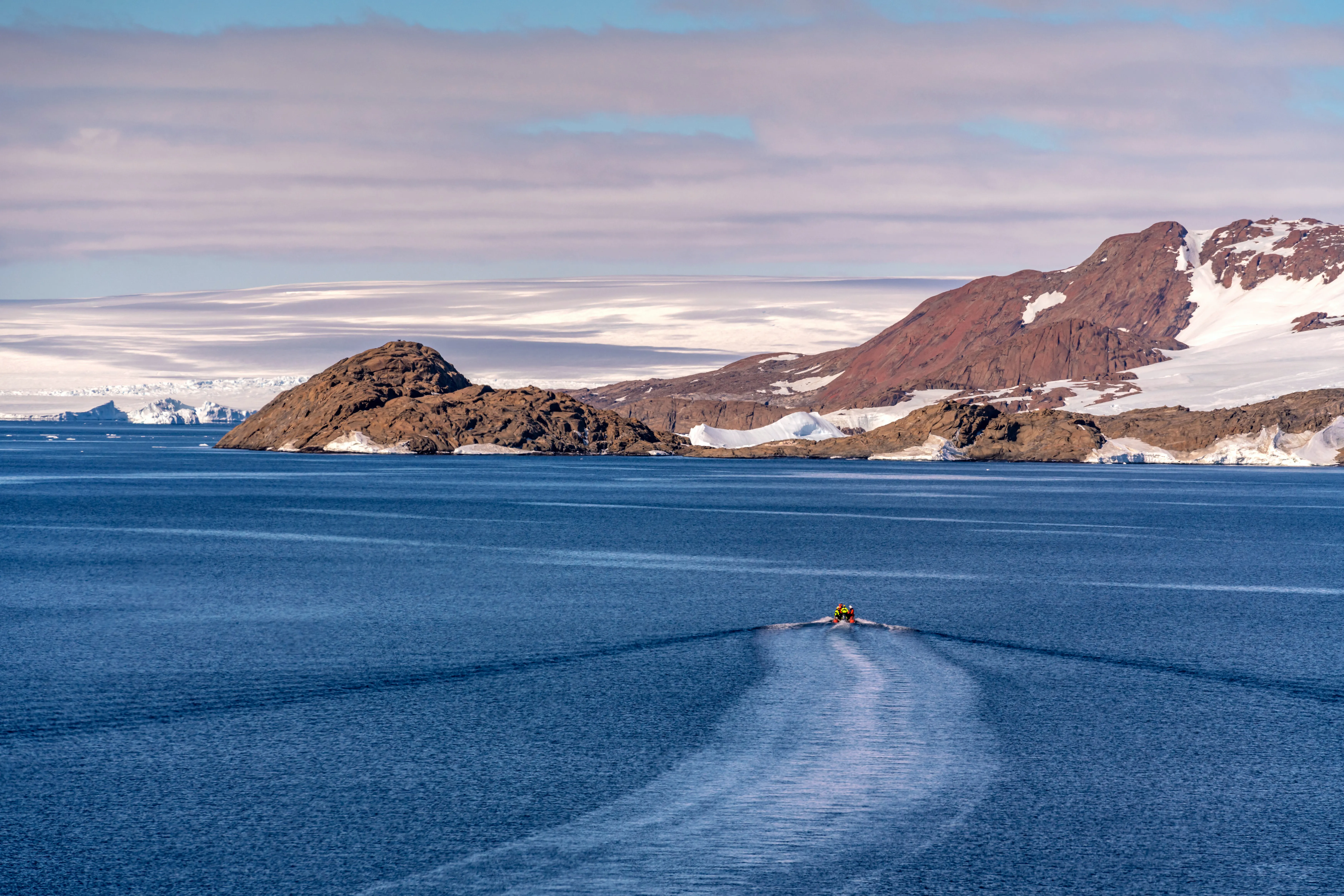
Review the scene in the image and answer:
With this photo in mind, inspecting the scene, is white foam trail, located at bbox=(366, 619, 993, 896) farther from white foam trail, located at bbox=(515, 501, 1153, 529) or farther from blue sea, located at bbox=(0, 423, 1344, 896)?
white foam trail, located at bbox=(515, 501, 1153, 529)

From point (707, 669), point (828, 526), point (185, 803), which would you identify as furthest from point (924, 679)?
point (828, 526)

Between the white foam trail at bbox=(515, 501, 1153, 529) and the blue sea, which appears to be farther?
the white foam trail at bbox=(515, 501, 1153, 529)

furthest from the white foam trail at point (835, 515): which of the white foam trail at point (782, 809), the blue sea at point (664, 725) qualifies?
the white foam trail at point (782, 809)

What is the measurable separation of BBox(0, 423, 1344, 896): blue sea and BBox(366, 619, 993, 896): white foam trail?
76 mm

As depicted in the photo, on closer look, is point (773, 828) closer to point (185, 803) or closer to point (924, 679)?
point (185, 803)

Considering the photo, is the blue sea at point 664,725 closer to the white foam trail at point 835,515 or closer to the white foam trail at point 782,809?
the white foam trail at point 782,809

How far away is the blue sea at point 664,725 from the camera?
51.7 feet

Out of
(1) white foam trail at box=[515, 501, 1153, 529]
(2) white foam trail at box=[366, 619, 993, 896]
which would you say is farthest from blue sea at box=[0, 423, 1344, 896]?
(1) white foam trail at box=[515, 501, 1153, 529]

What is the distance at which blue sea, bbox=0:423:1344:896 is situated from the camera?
620 inches

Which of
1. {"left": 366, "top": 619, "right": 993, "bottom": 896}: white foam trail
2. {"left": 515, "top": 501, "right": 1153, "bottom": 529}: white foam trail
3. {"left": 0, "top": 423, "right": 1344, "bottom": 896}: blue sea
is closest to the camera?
{"left": 366, "top": 619, "right": 993, "bottom": 896}: white foam trail

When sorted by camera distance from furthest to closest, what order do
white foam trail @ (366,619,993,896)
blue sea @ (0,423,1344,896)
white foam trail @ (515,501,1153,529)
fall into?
1. white foam trail @ (515,501,1153,529)
2. blue sea @ (0,423,1344,896)
3. white foam trail @ (366,619,993,896)

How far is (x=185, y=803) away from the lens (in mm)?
17844

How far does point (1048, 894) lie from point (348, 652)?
799 inches

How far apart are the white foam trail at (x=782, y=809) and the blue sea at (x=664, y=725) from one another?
76 mm
